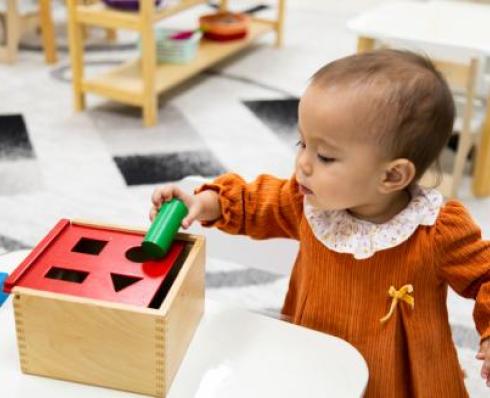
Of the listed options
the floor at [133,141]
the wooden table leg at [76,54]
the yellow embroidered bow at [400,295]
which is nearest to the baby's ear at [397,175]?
the yellow embroidered bow at [400,295]

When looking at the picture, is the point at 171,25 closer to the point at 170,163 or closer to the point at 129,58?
the point at 129,58

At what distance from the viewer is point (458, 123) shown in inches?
83.4

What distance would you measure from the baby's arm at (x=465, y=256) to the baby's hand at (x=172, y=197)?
0.29m

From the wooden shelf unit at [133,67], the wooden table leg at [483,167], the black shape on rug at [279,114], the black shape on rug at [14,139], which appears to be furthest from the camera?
the black shape on rug at [279,114]

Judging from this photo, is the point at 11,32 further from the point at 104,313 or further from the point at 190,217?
the point at 104,313

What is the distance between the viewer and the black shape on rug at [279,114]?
237cm

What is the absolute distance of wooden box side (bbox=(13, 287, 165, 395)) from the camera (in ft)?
2.10

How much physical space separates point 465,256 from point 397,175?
126 millimetres

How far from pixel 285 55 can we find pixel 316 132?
8.20 feet

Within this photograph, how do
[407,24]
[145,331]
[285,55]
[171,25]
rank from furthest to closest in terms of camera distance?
[171,25] → [285,55] → [407,24] → [145,331]

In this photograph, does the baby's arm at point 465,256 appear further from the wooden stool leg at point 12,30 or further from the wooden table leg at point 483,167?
the wooden stool leg at point 12,30

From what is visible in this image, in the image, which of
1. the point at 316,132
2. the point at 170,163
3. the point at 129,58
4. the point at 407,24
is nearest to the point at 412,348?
the point at 316,132

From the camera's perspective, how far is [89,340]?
2.17 feet

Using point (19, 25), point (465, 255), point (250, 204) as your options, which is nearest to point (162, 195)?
point (250, 204)
